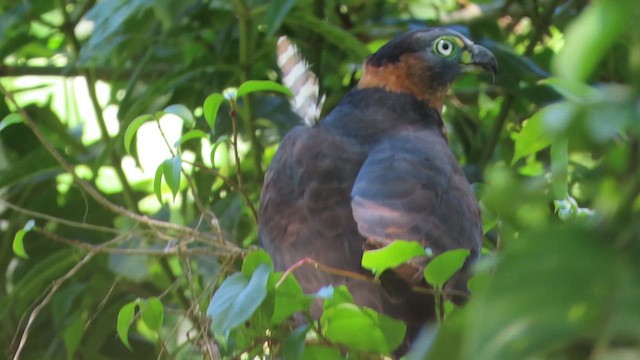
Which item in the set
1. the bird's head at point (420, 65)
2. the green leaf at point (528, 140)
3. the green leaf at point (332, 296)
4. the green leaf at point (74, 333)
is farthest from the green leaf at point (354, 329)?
the bird's head at point (420, 65)

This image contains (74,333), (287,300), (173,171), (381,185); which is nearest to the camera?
(287,300)

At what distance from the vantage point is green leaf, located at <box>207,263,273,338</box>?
708mm

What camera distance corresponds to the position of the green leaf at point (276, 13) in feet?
4.56

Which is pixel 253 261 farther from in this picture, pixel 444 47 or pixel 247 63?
pixel 444 47

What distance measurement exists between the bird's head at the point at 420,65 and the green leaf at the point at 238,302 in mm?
1057

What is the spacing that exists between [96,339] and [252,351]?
963 millimetres

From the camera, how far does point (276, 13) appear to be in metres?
1.41

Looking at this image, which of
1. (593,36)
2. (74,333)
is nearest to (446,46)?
(74,333)

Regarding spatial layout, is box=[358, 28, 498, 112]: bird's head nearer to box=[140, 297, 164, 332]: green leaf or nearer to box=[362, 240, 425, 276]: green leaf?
box=[140, 297, 164, 332]: green leaf

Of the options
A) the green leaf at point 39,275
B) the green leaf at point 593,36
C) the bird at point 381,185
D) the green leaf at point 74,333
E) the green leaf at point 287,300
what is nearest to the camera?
the green leaf at point 593,36

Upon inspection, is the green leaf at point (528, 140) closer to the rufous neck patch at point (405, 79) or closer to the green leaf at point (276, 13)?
the green leaf at point (276, 13)

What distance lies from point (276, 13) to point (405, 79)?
1.55 feet

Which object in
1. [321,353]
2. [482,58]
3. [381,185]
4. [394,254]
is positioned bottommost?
[482,58]

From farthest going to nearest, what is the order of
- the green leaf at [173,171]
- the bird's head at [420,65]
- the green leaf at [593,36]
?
the bird's head at [420,65]
the green leaf at [173,171]
the green leaf at [593,36]
